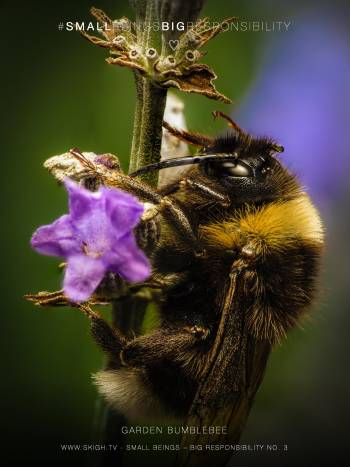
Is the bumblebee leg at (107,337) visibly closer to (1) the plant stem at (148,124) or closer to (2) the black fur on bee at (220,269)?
(2) the black fur on bee at (220,269)

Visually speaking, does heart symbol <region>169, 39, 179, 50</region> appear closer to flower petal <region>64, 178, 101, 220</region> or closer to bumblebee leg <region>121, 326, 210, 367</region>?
flower petal <region>64, 178, 101, 220</region>

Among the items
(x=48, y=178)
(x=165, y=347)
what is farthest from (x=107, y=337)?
(x=48, y=178)

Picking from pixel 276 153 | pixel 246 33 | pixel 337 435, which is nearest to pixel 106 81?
pixel 246 33

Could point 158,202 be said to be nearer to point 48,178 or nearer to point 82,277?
point 82,277

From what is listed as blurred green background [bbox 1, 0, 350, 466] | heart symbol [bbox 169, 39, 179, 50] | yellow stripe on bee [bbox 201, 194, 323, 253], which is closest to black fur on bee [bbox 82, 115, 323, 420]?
yellow stripe on bee [bbox 201, 194, 323, 253]

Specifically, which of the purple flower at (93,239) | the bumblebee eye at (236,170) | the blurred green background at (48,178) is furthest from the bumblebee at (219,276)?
the blurred green background at (48,178)

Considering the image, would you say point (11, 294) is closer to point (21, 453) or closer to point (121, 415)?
point (21, 453)

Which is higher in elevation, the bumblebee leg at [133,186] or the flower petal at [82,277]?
the bumblebee leg at [133,186]
